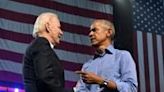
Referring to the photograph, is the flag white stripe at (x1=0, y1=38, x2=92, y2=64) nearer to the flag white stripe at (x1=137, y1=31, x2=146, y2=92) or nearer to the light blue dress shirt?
the flag white stripe at (x1=137, y1=31, x2=146, y2=92)

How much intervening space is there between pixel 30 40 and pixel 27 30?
102 millimetres

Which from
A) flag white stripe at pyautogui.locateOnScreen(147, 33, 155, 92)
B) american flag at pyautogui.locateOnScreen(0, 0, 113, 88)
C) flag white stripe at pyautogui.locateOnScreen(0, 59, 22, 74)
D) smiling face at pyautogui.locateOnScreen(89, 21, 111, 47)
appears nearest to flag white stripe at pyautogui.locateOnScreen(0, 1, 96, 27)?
american flag at pyautogui.locateOnScreen(0, 0, 113, 88)

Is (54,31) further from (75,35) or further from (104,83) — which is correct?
(75,35)

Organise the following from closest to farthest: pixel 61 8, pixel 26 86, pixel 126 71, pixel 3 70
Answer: pixel 26 86 → pixel 126 71 → pixel 3 70 → pixel 61 8

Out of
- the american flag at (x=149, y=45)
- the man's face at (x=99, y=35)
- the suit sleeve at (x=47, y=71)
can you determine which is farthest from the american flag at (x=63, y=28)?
the suit sleeve at (x=47, y=71)

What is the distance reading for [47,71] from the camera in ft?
6.48

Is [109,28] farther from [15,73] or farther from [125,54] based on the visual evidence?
[15,73]

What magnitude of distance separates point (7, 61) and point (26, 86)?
2.60 metres

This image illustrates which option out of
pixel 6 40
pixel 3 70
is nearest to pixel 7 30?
pixel 6 40

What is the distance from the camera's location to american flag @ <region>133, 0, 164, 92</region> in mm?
5379

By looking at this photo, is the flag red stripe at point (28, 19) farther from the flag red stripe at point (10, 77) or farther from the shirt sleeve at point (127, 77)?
the shirt sleeve at point (127, 77)

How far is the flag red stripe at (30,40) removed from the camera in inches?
182

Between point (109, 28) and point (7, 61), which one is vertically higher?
point (109, 28)

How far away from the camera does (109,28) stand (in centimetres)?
237
